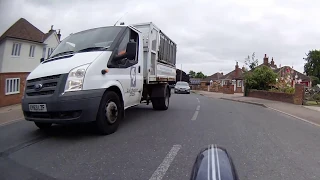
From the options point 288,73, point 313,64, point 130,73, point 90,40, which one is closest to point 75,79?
point 90,40

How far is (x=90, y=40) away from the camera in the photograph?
664 cm

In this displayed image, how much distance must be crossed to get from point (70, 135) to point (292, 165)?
4399mm

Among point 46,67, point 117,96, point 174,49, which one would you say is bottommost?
point 117,96

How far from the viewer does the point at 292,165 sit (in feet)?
14.5

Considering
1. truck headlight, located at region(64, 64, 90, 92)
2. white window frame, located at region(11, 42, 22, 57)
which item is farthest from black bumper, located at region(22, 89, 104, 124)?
white window frame, located at region(11, 42, 22, 57)

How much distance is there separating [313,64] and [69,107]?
294ft

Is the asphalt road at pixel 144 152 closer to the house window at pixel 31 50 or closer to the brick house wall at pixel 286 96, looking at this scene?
the brick house wall at pixel 286 96

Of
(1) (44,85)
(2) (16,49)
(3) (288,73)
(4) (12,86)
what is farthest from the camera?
(3) (288,73)

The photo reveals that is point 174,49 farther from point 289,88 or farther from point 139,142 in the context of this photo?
point 289,88

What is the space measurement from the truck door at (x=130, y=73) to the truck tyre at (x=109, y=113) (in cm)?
56

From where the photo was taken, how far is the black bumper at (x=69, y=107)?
17.1 feet

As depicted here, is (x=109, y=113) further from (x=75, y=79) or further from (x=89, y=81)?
(x=75, y=79)

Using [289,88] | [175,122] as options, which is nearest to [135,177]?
[175,122]

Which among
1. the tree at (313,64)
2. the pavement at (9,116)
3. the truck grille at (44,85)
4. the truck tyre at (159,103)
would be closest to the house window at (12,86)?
the pavement at (9,116)
